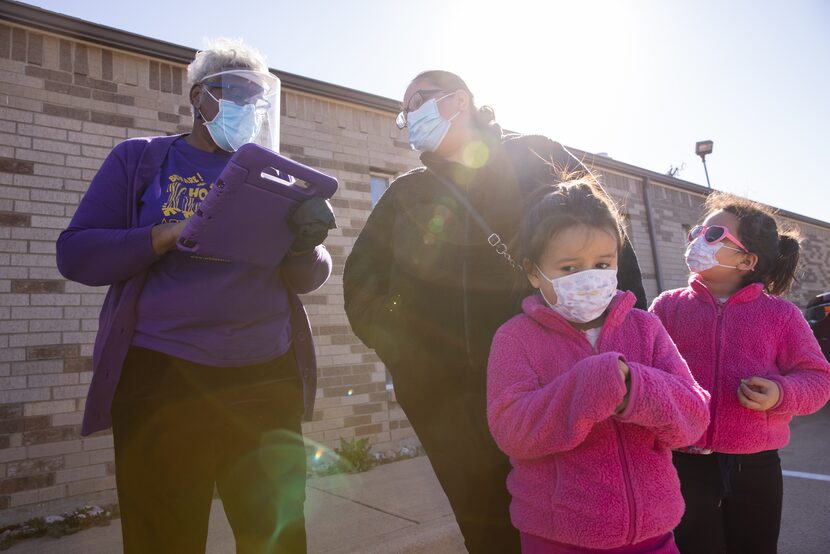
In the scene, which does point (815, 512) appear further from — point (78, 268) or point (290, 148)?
point (290, 148)

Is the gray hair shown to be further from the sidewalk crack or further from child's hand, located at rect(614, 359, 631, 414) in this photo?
the sidewalk crack

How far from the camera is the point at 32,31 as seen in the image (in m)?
4.66

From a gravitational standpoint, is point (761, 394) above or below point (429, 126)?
below

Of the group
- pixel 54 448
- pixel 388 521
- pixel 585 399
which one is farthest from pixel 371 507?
pixel 585 399

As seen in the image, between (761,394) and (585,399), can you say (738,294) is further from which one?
(585,399)

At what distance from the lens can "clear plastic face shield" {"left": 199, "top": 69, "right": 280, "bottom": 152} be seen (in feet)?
6.61

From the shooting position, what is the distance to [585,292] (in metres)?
1.61

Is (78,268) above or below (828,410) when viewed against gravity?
above

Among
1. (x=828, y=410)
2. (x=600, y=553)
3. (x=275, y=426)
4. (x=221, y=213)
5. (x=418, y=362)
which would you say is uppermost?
(x=221, y=213)

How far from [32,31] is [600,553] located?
17.9ft

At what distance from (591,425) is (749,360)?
1125 millimetres

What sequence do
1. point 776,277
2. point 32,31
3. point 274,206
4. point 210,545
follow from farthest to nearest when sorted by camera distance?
point 32,31 → point 210,545 → point 776,277 → point 274,206

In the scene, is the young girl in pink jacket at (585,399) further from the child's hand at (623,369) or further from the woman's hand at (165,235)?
the woman's hand at (165,235)

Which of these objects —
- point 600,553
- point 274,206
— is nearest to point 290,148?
point 274,206
